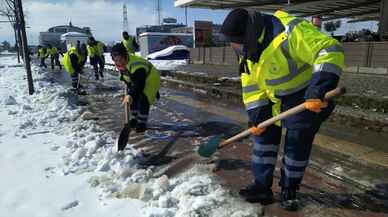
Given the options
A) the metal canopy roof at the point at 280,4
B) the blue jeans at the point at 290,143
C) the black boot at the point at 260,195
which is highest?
the metal canopy roof at the point at 280,4

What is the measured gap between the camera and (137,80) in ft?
18.8

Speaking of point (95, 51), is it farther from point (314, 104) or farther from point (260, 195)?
point (314, 104)

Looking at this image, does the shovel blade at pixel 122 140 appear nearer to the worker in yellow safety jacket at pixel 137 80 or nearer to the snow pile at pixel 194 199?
A: the worker in yellow safety jacket at pixel 137 80

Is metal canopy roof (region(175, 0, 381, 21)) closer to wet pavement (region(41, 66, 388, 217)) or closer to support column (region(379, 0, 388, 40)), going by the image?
support column (region(379, 0, 388, 40))

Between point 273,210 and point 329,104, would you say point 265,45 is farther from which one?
point 273,210

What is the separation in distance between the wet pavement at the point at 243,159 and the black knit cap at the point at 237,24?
1.51 meters

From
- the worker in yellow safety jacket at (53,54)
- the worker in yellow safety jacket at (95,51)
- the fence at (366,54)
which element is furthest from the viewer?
the worker in yellow safety jacket at (53,54)

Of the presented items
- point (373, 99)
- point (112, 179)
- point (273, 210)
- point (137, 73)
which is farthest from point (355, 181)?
point (137, 73)

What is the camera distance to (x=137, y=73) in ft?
18.7

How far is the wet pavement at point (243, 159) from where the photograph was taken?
3.22 m

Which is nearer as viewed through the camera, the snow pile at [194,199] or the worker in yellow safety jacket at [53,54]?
the snow pile at [194,199]

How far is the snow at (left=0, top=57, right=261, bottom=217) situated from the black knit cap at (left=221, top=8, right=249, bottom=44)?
57.2 inches

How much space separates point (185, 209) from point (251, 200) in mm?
604

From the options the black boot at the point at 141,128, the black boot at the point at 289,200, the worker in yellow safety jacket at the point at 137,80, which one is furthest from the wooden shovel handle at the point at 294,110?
the black boot at the point at 141,128
